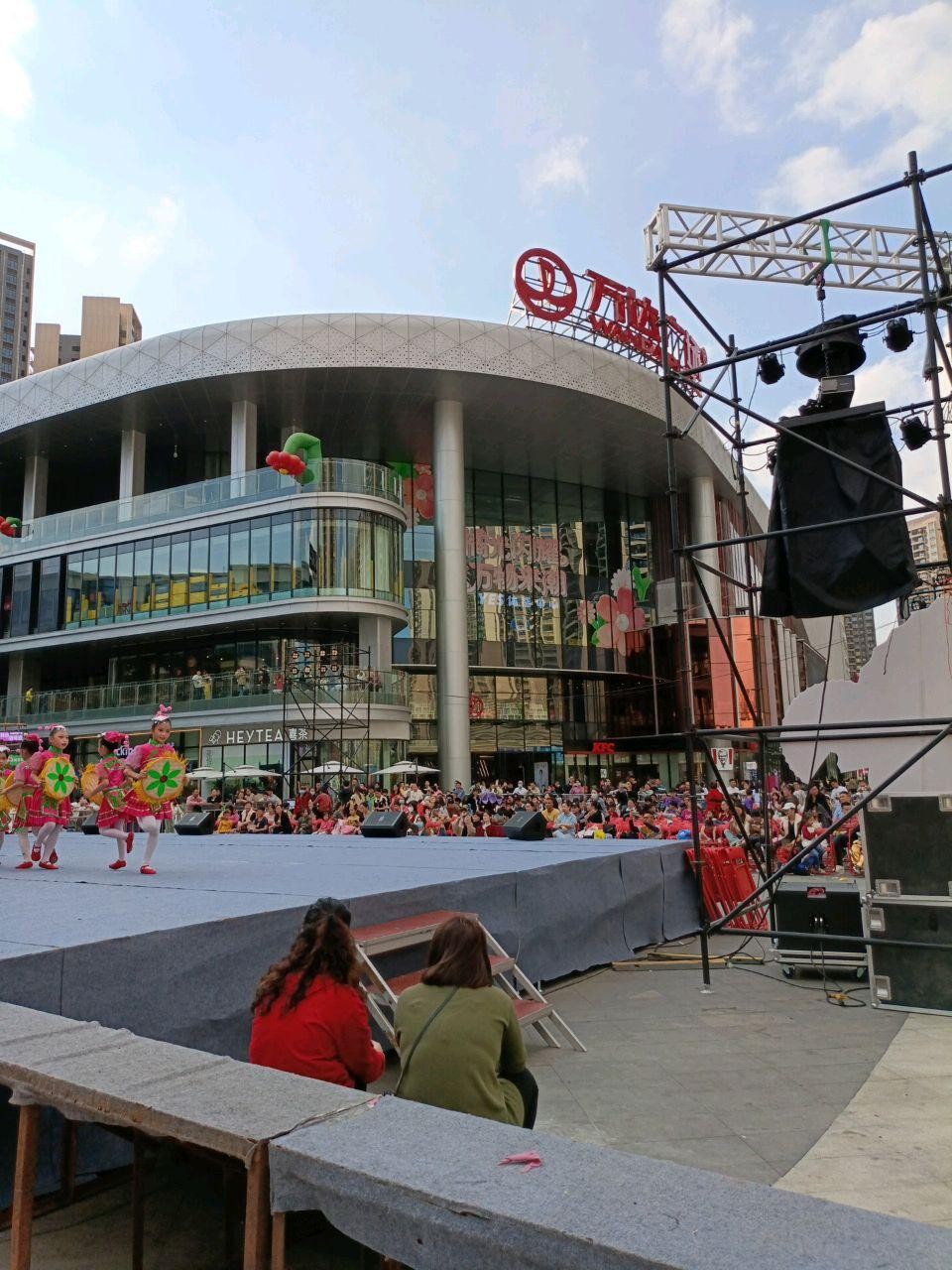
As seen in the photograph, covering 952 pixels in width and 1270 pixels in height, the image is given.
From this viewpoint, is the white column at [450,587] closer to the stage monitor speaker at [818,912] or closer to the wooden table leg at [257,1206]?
the stage monitor speaker at [818,912]

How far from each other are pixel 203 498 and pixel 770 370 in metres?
29.3

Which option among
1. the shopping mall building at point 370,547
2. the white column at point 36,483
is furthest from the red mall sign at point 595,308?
the white column at point 36,483

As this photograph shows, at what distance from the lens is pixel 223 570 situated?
33.4 meters

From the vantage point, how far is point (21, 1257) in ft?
8.68

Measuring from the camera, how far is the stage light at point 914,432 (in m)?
8.09

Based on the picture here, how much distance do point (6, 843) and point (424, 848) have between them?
6949 millimetres

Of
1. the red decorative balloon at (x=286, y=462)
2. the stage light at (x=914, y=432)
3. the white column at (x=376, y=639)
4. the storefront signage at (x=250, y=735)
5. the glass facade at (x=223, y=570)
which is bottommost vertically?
the storefront signage at (x=250, y=735)

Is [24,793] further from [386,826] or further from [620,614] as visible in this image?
[620,614]

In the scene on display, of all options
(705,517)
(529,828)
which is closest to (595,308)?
(705,517)

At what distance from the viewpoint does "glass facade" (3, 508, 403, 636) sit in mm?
32406

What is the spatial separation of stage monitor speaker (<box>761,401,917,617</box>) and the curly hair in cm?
495

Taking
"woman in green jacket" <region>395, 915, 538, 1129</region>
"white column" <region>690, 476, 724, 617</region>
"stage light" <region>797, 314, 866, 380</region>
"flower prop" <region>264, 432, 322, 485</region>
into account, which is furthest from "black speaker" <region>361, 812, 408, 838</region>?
"white column" <region>690, 476, 724, 617</region>

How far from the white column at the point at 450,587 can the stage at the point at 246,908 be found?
72.2 feet

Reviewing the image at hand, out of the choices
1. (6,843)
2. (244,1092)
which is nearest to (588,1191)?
(244,1092)
